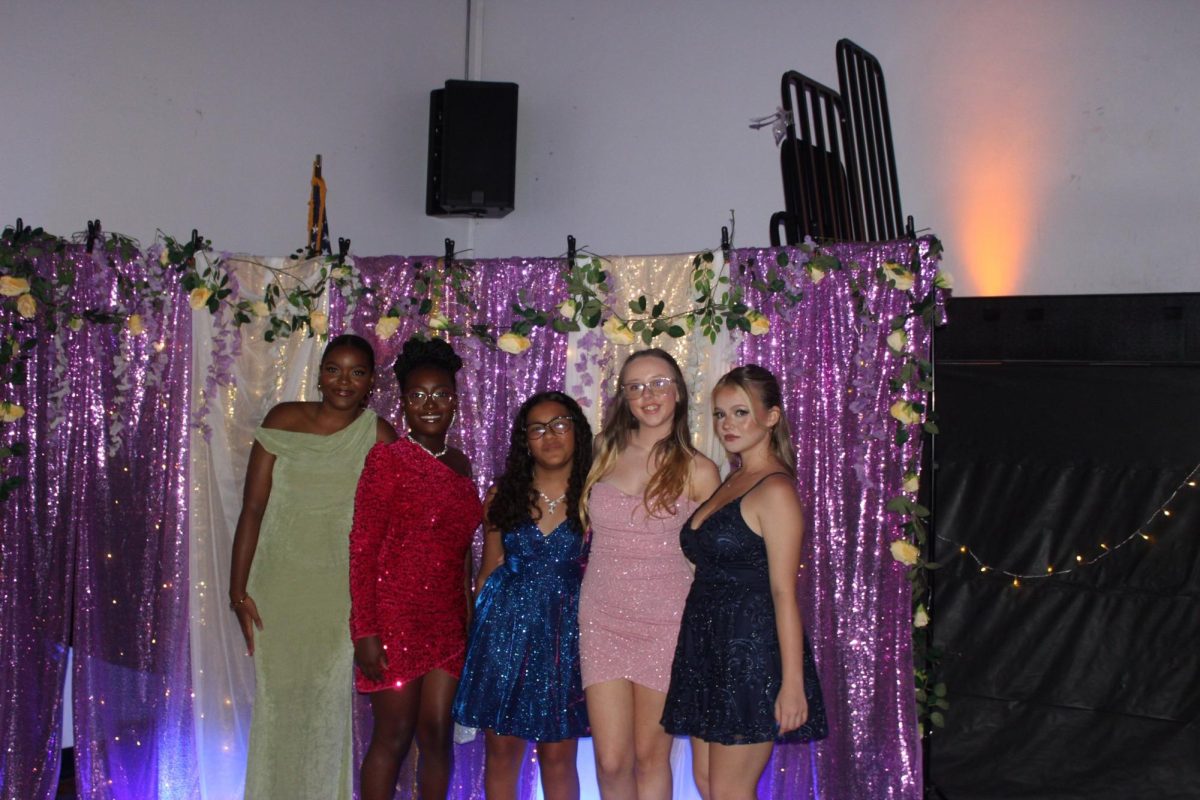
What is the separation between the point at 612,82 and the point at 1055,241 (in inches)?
95.2

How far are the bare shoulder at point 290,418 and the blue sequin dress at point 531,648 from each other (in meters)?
0.85

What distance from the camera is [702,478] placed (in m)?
3.14

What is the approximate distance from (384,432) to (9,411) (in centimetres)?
118

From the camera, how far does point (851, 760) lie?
11.3ft

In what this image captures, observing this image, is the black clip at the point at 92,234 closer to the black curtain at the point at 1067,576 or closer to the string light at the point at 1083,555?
the black curtain at the point at 1067,576

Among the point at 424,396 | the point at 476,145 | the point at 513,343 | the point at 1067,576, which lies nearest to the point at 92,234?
the point at 424,396

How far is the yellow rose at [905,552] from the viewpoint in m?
3.31

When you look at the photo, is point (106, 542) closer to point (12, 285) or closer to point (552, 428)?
point (12, 285)

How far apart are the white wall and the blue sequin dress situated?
8.45 feet

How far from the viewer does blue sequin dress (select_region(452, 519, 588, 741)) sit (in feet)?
10.2

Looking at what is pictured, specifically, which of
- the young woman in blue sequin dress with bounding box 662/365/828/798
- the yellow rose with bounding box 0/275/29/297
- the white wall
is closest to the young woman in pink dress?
the young woman in blue sequin dress with bounding box 662/365/828/798

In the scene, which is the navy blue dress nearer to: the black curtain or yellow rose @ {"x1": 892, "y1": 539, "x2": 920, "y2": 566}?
yellow rose @ {"x1": 892, "y1": 539, "x2": 920, "y2": 566}

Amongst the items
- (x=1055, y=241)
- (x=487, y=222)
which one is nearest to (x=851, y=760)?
(x=1055, y=241)

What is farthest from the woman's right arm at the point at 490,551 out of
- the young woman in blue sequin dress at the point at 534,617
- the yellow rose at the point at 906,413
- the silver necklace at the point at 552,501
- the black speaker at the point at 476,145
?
the black speaker at the point at 476,145
